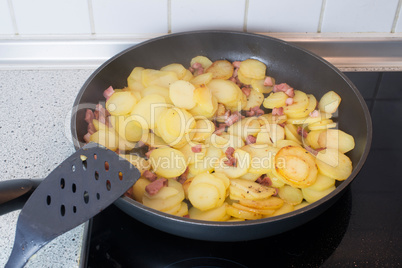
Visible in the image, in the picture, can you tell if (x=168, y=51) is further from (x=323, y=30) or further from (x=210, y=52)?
(x=323, y=30)

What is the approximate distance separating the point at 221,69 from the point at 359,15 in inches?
17.7

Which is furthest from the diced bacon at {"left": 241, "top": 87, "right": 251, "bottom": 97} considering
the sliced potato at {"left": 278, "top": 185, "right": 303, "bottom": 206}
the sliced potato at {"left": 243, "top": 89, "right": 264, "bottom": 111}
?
the sliced potato at {"left": 278, "top": 185, "right": 303, "bottom": 206}

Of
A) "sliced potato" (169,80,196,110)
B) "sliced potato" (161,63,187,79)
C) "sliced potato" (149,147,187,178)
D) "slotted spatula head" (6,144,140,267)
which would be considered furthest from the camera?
"sliced potato" (161,63,187,79)

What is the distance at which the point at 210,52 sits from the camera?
1212mm

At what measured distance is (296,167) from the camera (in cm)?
89

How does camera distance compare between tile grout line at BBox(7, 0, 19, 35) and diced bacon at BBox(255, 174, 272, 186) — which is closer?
diced bacon at BBox(255, 174, 272, 186)

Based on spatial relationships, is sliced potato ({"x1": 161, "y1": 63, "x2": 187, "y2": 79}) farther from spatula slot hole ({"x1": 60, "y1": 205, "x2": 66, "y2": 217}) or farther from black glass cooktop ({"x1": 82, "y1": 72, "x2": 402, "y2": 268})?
spatula slot hole ({"x1": 60, "y1": 205, "x2": 66, "y2": 217})

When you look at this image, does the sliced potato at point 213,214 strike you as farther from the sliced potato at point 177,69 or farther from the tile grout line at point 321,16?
the tile grout line at point 321,16

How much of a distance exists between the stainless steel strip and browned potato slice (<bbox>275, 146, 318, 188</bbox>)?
0.46 m

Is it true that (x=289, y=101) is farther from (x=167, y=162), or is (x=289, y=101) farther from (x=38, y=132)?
(x=38, y=132)

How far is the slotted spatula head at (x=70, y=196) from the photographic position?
68 centimetres

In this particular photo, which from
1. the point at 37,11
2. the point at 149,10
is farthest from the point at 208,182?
the point at 37,11

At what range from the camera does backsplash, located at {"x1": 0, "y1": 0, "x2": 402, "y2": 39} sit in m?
1.16

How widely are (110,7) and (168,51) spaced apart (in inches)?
8.3
